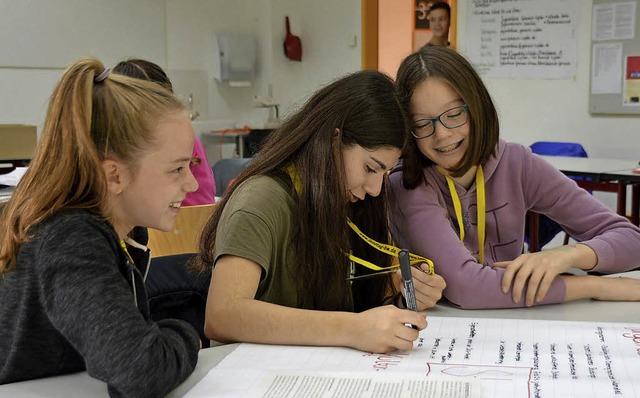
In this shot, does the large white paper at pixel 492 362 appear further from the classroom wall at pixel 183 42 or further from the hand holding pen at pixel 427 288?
the classroom wall at pixel 183 42

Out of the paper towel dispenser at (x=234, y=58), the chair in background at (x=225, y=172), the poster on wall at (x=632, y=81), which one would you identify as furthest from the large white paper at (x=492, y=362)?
the paper towel dispenser at (x=234, y=58)

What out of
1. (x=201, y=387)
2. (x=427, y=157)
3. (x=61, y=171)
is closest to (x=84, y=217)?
(x=61, y=171)

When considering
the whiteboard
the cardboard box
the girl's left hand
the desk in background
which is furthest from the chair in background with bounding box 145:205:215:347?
the whiteboard

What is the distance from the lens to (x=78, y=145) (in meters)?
1.06

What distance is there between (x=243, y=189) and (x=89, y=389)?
51 centimetres

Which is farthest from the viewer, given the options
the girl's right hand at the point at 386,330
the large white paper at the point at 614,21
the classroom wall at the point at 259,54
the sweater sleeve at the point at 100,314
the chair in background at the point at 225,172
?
the classroom wall at the point at 259,54

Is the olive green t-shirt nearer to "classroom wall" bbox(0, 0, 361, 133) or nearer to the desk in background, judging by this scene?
the desk in background

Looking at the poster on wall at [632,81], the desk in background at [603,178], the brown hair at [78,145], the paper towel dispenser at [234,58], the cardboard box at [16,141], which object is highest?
the paper towel dispenser at [234,58]

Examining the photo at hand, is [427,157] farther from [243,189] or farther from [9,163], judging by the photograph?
[9,163]

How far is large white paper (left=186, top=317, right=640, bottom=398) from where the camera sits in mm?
1084

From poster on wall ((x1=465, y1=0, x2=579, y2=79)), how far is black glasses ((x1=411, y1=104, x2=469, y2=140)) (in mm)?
4485

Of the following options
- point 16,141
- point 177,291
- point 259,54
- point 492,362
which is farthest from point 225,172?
point 259,54

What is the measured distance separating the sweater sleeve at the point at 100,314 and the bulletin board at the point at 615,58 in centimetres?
520

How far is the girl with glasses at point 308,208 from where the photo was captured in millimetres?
1352
